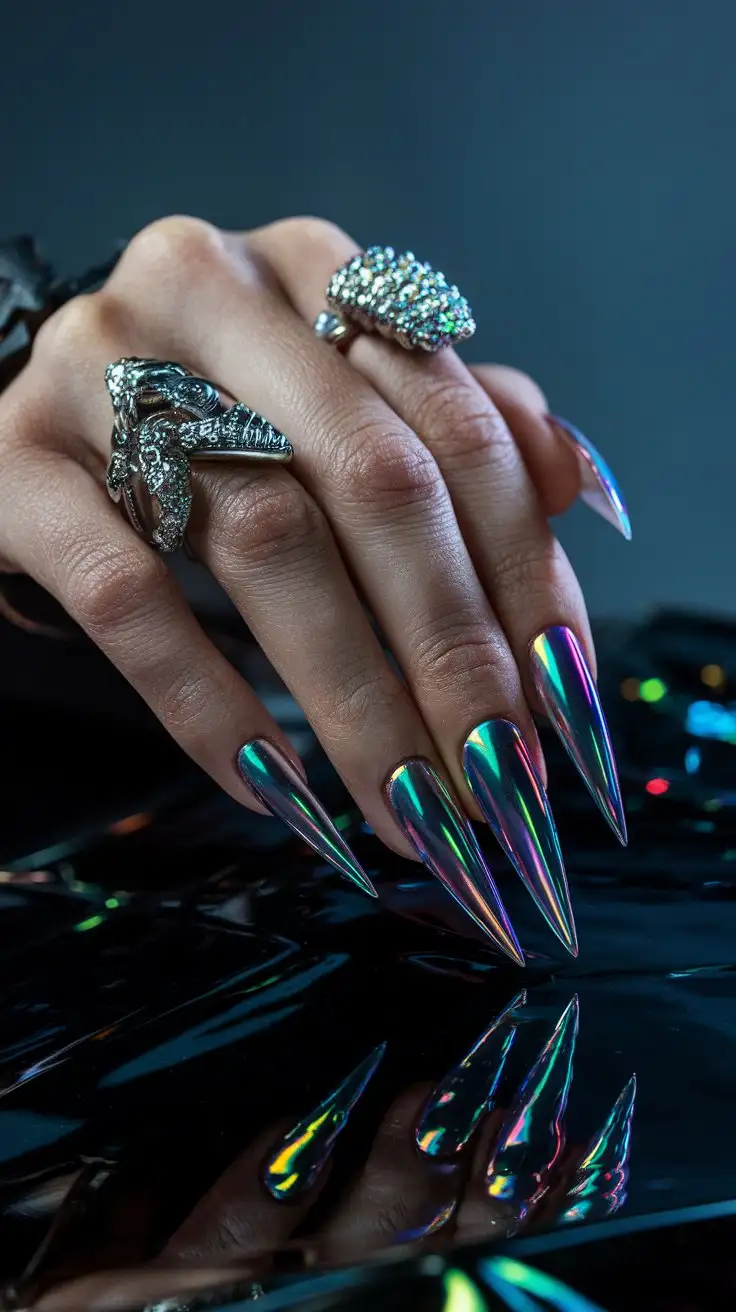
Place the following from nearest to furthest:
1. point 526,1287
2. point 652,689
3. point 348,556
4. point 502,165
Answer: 1. point 526,1287
2. point 348,556
3. point 652,689
4. point 502,165

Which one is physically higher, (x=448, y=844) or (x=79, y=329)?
(x=79, y=329)

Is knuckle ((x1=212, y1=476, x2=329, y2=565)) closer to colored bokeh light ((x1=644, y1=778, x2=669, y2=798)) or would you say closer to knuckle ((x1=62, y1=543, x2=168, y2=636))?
knuckle ((x1=62, y1=543, x2=168, y2=636))

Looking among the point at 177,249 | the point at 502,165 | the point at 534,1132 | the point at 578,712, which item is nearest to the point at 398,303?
the point at 177,249

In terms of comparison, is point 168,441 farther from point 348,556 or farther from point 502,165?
point 502,165

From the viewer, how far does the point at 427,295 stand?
748 mm

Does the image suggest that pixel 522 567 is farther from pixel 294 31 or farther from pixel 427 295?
pixel 294 31

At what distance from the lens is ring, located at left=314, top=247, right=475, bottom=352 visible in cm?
75

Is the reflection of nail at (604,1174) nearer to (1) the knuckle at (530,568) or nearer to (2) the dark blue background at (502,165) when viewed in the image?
(1) the knuckle at (530,568)

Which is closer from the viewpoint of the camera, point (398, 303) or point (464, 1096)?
point (464, 1096)

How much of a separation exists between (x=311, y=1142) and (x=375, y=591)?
1.03 feet

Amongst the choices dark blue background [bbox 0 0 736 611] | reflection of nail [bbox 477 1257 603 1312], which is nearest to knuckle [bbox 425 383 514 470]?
reflection of nail [bbox 477 1257 603 1312]

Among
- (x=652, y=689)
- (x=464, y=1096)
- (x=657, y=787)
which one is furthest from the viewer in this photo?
(x=652, y=689)

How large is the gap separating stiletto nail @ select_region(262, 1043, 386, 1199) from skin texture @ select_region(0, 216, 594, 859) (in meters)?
0.16

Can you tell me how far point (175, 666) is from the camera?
662 mm
